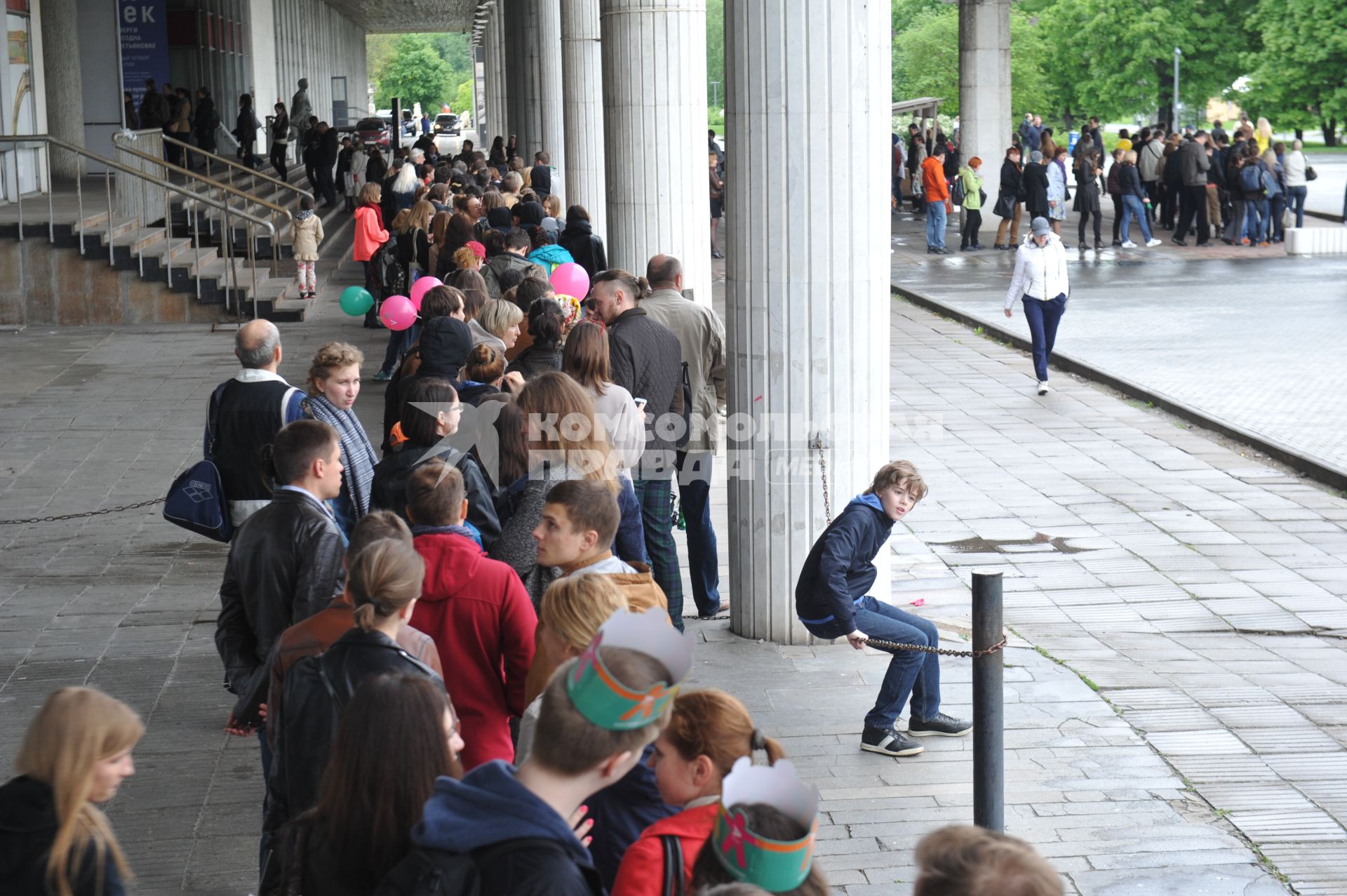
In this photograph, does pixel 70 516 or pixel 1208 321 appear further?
pixel 1208 321

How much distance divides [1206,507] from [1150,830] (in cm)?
586

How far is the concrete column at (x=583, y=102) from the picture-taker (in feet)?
72.0

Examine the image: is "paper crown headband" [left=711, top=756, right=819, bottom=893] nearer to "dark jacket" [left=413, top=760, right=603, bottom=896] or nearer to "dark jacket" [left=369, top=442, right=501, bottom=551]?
"dark jacket" [left=413, top=760, right=603, bottom=896]

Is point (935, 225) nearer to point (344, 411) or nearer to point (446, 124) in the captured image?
point (344, 411)

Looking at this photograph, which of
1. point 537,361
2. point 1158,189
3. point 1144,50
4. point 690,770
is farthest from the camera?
point 1144,50

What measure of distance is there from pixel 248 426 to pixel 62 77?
2274 cm

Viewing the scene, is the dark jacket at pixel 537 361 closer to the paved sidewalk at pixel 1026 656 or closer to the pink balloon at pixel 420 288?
the paved sidewalk at pixel 1026 656

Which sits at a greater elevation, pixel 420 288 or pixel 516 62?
pixel 516 62

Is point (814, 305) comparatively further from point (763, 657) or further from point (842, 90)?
point (763, 657)

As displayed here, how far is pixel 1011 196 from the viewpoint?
100ft

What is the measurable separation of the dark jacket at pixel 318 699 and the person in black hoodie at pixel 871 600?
8.49 ft

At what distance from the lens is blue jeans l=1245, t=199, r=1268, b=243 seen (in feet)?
95.6

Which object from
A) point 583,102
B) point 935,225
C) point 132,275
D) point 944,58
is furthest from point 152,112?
point 944,58

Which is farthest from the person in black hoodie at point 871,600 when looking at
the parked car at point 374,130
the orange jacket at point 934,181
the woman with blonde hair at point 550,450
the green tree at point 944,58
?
the green tree at point 944,58
